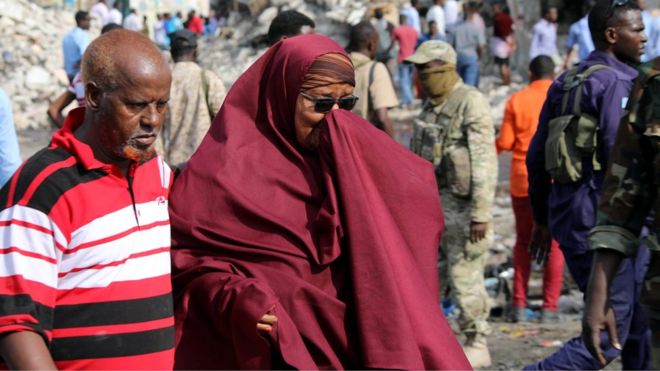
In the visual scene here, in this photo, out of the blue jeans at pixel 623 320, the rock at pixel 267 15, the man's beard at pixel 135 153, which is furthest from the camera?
the rock at pixel 267 15

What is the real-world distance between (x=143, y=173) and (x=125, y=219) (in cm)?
19

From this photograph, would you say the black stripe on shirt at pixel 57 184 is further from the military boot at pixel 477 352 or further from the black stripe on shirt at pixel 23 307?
the military boot at pixel 477 352

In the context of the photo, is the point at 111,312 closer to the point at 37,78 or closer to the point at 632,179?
the point at 632,179

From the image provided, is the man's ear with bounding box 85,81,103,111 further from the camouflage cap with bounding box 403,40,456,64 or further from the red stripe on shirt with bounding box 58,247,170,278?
the camouflage cap with bounding box 403,40,456,64

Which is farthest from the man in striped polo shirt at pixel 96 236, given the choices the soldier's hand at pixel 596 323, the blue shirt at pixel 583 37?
the blue shirt at pixel 583 37

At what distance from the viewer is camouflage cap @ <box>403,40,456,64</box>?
21.9ft

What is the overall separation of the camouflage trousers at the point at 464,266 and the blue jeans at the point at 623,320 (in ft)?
3.49

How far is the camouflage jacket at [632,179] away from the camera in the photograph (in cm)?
368

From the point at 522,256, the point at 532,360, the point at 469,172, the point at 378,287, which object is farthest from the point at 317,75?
the point at 522,256

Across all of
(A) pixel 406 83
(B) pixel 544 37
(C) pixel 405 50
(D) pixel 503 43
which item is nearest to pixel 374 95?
(B) pixel 544 37

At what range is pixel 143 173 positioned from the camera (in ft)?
9.97

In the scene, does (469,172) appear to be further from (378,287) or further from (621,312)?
A: (378,287)

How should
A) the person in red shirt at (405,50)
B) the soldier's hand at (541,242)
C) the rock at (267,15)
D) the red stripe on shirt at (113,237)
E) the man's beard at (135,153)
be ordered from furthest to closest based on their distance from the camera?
the rock at (267,15) < the person in red shirt at (405,50) < the soldier's hand at (541,242) < the man's beard at (135,153) < the red stripe on shirt at (113,237)

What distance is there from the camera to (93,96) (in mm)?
2908
